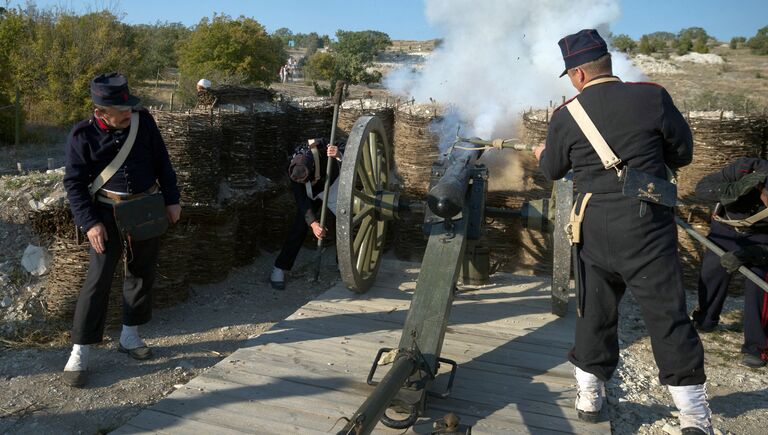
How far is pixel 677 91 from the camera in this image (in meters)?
25.6

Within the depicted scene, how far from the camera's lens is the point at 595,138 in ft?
11.0

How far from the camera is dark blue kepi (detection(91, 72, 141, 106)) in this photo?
13.8ft

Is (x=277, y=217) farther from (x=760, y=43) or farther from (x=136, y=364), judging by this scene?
(x=760, y=43)

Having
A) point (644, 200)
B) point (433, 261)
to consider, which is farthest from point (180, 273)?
point (644, 200)

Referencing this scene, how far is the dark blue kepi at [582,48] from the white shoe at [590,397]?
1.61m

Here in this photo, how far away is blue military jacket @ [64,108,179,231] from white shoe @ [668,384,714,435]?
3.37m

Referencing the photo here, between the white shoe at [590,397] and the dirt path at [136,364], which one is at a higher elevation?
the white shoe at [590,397]

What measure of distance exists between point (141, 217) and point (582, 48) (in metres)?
2.81

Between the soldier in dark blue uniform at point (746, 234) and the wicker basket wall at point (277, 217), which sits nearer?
the soldier in dark blue uniform at point (746, 234)

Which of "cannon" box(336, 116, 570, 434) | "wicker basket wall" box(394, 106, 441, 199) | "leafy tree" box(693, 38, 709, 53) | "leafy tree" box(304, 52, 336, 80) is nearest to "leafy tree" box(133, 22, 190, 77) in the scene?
"leafy tree" box(304, 52, 336, 80)

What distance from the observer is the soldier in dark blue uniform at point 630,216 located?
3320mm

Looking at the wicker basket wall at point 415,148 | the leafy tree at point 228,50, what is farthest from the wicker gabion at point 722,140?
the leafy tree at point 228,50

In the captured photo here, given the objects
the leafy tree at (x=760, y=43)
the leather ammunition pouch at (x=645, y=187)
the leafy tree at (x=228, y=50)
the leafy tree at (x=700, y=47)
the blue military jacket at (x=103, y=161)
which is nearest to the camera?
the leather ammunition pouch at (x=645, y=187)

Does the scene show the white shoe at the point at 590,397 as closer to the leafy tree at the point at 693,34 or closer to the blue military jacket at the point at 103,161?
the blue military jacket at the point at 103,161
